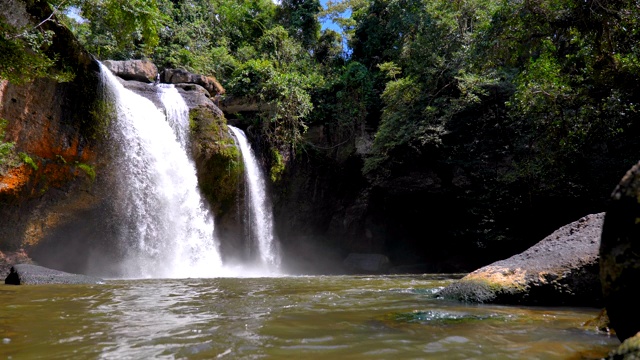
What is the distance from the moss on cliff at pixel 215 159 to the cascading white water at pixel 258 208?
0.66 metres

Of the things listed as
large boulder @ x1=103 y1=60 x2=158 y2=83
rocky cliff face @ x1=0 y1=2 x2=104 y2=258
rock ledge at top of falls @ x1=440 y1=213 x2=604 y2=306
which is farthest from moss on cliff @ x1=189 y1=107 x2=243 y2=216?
rock ledge at top of falls @ x1=440 y1=213 x2=604 y2=306

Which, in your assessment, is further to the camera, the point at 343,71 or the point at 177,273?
the point at 343,71

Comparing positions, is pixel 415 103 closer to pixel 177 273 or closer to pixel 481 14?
pixel 481 14

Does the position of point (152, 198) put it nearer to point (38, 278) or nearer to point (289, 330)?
point (38, 278)

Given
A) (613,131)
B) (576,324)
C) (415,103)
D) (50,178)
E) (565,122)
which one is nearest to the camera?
(576,324)

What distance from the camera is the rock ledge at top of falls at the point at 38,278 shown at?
24.2 feet

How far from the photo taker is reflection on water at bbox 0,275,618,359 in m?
2.41

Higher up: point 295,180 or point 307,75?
point 307,75

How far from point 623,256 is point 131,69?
53.8 feet

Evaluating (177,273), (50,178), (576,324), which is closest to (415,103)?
(177,273)

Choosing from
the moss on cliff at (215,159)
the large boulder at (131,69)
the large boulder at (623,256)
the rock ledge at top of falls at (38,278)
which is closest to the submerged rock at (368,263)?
the moss on cliff at (215,159)

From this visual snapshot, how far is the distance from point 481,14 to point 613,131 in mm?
6598

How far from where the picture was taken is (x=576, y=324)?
10.9 feet

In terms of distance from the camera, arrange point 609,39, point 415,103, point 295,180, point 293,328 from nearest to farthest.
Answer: point 293,328
point 609,39
point 415,103
point 295,180
